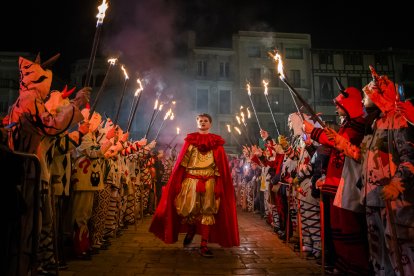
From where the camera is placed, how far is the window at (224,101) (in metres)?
39.3

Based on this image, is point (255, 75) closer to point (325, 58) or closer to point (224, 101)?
point (224, 101)

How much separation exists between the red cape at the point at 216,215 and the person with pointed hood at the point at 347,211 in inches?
86.9

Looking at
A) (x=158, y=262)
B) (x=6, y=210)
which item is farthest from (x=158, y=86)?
(x=6, y=210)

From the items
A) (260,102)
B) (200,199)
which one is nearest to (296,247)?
(200,199)

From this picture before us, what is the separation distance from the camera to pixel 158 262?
5.39 meters

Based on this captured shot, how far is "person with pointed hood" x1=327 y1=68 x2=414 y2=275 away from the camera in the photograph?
3193mm

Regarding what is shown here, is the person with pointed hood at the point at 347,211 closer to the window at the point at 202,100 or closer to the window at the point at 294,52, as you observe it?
the window at the point at 202,100

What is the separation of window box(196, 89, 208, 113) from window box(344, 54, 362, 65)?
16.2m

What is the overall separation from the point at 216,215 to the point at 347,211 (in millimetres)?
2761

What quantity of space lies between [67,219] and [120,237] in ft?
7.57

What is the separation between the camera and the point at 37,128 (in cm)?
371

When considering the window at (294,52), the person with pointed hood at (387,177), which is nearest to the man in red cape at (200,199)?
the person with pointed hood at (387,177)

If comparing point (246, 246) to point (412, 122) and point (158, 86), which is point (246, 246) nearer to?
point (412, 122)

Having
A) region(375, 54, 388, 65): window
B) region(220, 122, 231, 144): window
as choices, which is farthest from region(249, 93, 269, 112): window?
region(375, 54, 388, 65): window
